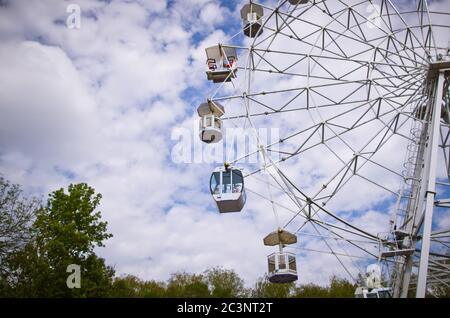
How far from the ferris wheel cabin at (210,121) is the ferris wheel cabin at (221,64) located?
1.81 m

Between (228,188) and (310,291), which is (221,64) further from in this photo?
(310,291)

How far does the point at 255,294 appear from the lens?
46344 mm

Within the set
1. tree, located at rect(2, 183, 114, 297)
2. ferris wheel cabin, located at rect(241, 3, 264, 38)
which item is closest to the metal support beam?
ferris wheel cabin, located at rect(241, 3, 264, 38)

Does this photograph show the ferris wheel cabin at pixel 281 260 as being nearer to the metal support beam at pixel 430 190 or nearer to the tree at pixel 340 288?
the metal support beam at pixel 430 190

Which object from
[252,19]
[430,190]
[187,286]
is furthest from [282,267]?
[187,286]

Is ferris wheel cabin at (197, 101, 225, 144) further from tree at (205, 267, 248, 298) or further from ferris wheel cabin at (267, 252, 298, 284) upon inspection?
tree at (205, 267, 248, 298)

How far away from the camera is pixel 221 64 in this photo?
21797mm

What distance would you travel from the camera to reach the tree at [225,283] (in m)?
43.9

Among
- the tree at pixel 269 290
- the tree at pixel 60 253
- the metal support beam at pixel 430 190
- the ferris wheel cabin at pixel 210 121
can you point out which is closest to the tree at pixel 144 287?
the tree at pixel 269 290

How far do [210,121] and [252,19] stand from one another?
5632 mm

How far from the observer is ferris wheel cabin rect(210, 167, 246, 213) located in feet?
59.5
